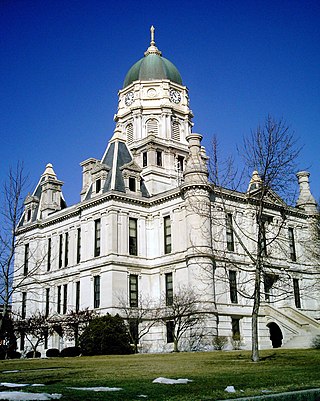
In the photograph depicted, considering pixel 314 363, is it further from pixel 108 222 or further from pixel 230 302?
pixel 108 222

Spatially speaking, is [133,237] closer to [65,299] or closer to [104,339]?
[65,299]

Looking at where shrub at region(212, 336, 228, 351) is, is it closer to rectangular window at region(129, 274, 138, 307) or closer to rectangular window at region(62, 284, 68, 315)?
rectangular window at region(129, 274, 138, 307)

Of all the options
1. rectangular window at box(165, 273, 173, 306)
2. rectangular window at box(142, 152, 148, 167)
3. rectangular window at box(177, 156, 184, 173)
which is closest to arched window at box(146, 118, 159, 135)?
rectangular window at box(142, 152, 148, 167)

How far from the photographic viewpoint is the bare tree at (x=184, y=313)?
4041 cm

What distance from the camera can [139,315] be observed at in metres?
44.8

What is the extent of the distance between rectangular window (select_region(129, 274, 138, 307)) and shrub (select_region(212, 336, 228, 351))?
8.24 m

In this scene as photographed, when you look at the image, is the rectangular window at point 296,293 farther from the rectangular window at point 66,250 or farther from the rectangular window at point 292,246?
the rectangular window at point 66,250

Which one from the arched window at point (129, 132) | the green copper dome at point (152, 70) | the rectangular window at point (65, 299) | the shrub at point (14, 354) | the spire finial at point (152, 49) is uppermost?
the spire finial at point (152, 49)

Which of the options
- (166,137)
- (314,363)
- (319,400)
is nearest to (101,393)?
(319,400)

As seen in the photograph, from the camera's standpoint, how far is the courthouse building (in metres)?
43.2

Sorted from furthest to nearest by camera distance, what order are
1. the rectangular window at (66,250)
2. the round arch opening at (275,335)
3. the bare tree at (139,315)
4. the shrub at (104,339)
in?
the rectangular window at (66,250) → the round arch opening at (275,335) → the bare tree at (139,315) → the shrub at (104,339)

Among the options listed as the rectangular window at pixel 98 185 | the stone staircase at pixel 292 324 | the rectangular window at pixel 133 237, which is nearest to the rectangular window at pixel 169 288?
the rectangular window at pixel 133 237

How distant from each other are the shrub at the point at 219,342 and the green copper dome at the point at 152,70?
31.7 m

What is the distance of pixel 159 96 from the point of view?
196 feet
